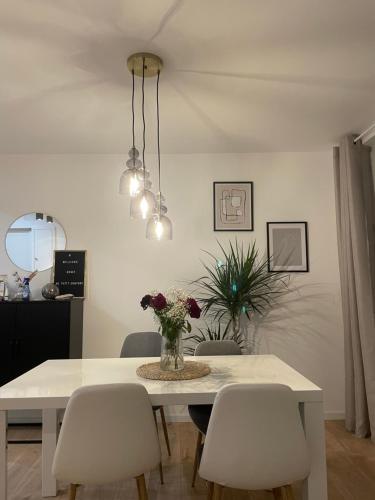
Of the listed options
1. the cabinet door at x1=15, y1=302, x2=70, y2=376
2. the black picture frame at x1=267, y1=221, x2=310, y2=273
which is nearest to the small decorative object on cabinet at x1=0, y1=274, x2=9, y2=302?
the cabinet door at x1=15, y1=302, x2=70, y2=376

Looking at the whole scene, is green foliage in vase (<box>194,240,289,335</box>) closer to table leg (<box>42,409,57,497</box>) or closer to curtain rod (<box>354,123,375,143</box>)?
curtain rod (<box>354,123,375,143</box>)

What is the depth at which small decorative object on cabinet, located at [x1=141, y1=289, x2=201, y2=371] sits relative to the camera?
6.86 feet

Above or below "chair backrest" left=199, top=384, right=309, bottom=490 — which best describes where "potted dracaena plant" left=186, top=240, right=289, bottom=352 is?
above

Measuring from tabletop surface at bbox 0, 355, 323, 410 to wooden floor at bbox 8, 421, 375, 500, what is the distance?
79 centimetres

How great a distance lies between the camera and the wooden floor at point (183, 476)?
7.52 ft

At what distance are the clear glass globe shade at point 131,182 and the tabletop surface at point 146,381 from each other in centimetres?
108

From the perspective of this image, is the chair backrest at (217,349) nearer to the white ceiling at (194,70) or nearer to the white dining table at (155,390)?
the white dining table at (155,390)

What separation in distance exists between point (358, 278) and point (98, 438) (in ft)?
8.41

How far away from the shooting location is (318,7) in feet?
6.00

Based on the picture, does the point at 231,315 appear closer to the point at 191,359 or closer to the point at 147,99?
the point at 191,359

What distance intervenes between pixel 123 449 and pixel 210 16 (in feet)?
6.93

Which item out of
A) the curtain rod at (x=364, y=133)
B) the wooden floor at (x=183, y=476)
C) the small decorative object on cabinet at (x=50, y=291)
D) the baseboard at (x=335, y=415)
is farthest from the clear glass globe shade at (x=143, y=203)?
the baseboard at (x=335, y=415)

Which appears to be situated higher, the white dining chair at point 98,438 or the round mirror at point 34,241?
the round mirror at point 34,241

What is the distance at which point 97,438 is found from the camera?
156cm
